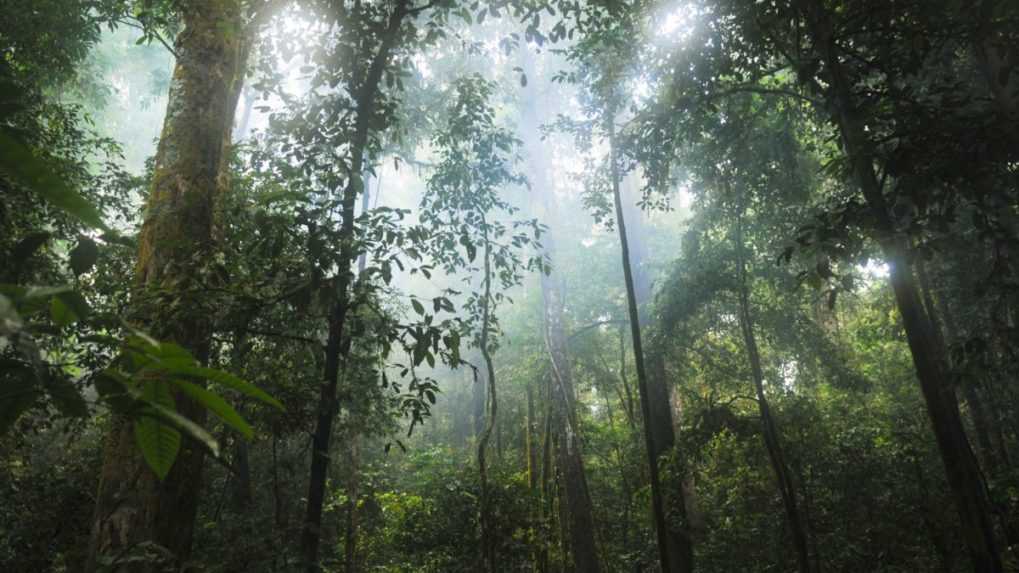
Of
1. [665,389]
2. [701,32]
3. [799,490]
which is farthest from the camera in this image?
[665,389]

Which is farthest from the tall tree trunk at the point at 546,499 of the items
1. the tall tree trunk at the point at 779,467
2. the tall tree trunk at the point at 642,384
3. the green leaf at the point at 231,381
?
the green leaf at the point at 231,381

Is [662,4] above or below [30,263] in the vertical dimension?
above

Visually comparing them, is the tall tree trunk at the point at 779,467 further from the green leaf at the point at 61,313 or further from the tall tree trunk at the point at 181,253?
the green leaf at the point at 61,313

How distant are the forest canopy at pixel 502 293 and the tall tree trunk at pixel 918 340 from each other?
2 centimetres

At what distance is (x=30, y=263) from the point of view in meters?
4.68

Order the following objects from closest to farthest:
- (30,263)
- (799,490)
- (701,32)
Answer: (30,263)
(701,32)
(799,490)

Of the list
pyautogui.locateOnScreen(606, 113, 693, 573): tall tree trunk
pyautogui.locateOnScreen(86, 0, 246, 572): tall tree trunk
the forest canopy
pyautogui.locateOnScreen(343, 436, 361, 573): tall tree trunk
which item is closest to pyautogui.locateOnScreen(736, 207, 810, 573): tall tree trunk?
the forest canopy

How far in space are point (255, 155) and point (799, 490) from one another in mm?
7826

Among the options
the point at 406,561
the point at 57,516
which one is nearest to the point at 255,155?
the point at 406,561

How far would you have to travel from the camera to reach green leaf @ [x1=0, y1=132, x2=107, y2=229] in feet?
1.66

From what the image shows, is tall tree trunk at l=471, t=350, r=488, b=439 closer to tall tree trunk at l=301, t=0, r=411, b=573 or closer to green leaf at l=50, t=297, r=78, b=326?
tall tree trunk at l=301, t=0, r=411, b=573

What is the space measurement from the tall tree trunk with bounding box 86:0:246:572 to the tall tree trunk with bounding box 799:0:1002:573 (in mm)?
3151

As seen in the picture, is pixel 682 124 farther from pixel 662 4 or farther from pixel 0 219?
pixel 0 219

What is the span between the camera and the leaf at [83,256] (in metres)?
0.87
